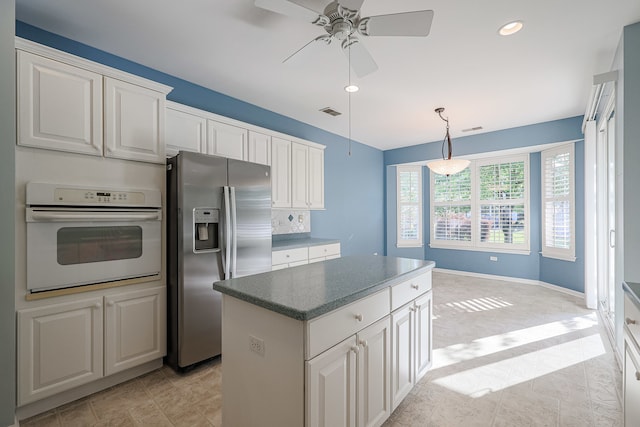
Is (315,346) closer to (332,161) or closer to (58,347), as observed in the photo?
(58,347)

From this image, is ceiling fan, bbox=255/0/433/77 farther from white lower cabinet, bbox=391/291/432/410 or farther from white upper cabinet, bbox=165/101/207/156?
white lower cabinet, bbox=391/291/432/410

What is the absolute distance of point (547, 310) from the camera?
150 inches

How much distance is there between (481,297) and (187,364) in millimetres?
4143

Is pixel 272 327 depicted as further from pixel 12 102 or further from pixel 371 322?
pixel 12 102

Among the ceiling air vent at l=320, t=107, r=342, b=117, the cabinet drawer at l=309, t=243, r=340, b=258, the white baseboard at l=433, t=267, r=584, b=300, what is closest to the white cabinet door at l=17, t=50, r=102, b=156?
the cabinet drawer at l=309, t=243, r=340, b=258

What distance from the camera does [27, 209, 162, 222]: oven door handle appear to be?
71.4 inches

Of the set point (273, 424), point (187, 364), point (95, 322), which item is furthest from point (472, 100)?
point (95, 322)

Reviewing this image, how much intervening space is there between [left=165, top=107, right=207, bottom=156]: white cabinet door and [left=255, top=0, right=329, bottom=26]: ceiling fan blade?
5.02 feet

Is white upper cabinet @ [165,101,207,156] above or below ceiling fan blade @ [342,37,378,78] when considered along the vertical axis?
below

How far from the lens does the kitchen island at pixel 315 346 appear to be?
47.2 inches

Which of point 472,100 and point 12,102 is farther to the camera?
point 472,100

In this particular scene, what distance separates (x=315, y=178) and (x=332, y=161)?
0.93m

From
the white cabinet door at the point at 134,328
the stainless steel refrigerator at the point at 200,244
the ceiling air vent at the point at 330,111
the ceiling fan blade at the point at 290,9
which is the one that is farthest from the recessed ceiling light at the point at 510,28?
the white cabinet door at the point at 134,328

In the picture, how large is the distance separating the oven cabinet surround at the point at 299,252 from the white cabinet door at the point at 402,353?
1.65 meters
